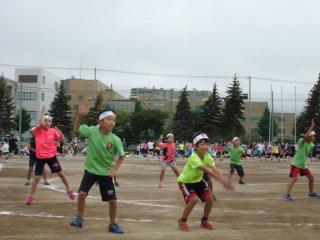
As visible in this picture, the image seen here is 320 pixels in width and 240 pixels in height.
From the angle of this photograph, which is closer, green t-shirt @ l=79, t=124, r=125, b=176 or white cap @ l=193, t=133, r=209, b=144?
green t-shirt @ l=79, t=124, r=125, b=176

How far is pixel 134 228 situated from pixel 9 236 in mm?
2035

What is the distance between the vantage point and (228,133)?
7425cm

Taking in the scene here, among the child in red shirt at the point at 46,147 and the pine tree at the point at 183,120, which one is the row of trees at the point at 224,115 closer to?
the pine tree at the point at 183,120

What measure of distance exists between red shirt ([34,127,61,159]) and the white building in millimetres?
80732

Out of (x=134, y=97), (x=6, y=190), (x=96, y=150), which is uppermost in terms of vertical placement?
(x=134, y=97)

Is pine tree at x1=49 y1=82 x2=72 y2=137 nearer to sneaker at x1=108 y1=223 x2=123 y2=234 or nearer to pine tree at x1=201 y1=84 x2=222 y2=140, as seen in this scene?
pine tree at x1=201 y1=84 x2=222 y2=140

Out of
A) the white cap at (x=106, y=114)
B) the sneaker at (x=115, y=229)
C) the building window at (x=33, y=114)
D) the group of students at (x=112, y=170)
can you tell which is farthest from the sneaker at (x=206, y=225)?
the building window at (x=33, y=114)

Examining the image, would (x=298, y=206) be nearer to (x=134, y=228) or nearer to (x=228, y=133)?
(x=134, y=228)

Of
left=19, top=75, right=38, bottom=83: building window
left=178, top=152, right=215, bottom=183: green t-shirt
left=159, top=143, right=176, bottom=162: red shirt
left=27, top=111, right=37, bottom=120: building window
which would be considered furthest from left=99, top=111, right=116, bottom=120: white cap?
left=19, top=75, right=38, bottom=83: building window

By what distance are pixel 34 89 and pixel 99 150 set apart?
8785 cm

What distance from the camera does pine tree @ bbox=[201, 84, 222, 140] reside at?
73.9 m

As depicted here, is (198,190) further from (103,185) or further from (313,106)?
(313,106)

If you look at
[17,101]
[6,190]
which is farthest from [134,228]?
[17,101]

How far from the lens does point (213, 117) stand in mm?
74062
